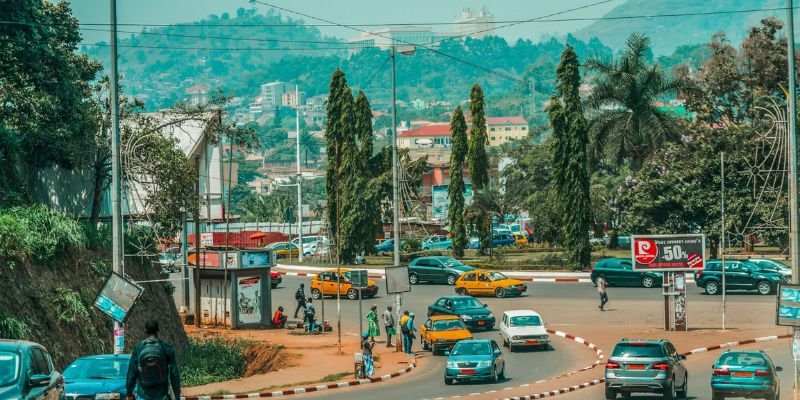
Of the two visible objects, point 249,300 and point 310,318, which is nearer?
point 310,318

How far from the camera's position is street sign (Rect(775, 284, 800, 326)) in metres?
24.4

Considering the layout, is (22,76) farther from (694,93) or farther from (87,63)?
(694,93)

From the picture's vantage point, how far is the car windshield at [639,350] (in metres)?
27.0

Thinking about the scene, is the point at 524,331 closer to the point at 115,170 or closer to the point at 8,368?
the point at 115,170

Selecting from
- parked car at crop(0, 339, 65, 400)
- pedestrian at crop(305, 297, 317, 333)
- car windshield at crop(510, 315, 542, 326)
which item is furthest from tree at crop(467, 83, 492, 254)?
parked car at crop(0, 339, 65, 400)

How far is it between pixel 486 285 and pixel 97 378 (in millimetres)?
36691


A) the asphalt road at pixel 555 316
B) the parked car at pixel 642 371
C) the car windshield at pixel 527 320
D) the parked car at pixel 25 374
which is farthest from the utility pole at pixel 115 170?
the car windshield at pixel 527 320

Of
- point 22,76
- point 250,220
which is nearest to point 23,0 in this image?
point 22,76

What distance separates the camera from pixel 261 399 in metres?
29.2

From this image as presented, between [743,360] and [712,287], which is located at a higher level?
[743,360]

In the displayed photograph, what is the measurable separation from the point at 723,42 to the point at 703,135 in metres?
17.4

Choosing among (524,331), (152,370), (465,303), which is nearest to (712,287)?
(465,303)

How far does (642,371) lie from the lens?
26.8 m

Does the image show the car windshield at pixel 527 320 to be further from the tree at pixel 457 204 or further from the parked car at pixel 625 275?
the tree at pixel 457 204
